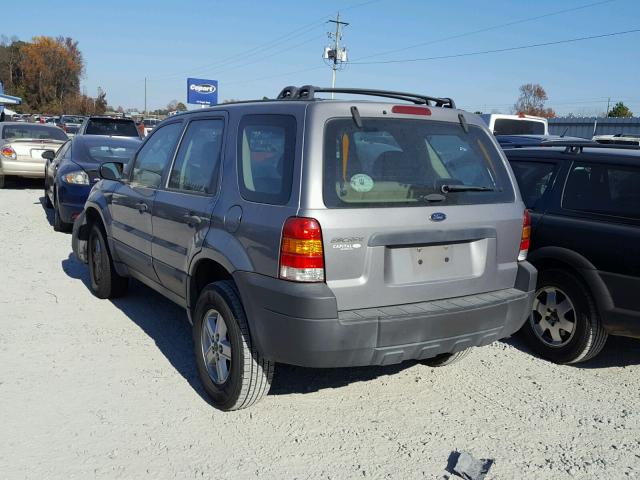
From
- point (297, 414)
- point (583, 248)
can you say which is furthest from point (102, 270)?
point (583, 248)

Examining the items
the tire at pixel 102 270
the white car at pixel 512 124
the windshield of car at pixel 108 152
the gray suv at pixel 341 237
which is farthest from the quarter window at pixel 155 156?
the white car at pixel 512 124

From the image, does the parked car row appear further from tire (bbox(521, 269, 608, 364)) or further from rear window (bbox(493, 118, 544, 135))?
rear window (bbox(493, 118, 544, 135))

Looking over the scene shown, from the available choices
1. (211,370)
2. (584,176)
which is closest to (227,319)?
(211,370)

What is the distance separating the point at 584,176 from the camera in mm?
4805

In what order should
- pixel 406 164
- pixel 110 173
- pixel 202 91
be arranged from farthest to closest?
pixel 202 91 < pixel 110 173 < pixel 406 164

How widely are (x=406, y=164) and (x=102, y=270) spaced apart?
3603 millimetres

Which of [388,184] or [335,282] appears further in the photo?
[388,184]

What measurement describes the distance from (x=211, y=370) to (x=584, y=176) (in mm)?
3225

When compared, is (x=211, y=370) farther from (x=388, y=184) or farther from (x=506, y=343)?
(x=506, y=343)

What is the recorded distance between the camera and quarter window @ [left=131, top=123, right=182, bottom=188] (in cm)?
464

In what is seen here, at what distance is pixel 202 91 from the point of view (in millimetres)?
23531

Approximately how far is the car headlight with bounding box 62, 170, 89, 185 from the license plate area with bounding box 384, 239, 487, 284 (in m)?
6.77

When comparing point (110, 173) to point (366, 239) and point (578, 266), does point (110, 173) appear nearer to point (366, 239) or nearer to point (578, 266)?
point (366, 239)

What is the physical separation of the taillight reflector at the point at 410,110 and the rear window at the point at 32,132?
13.2 m
